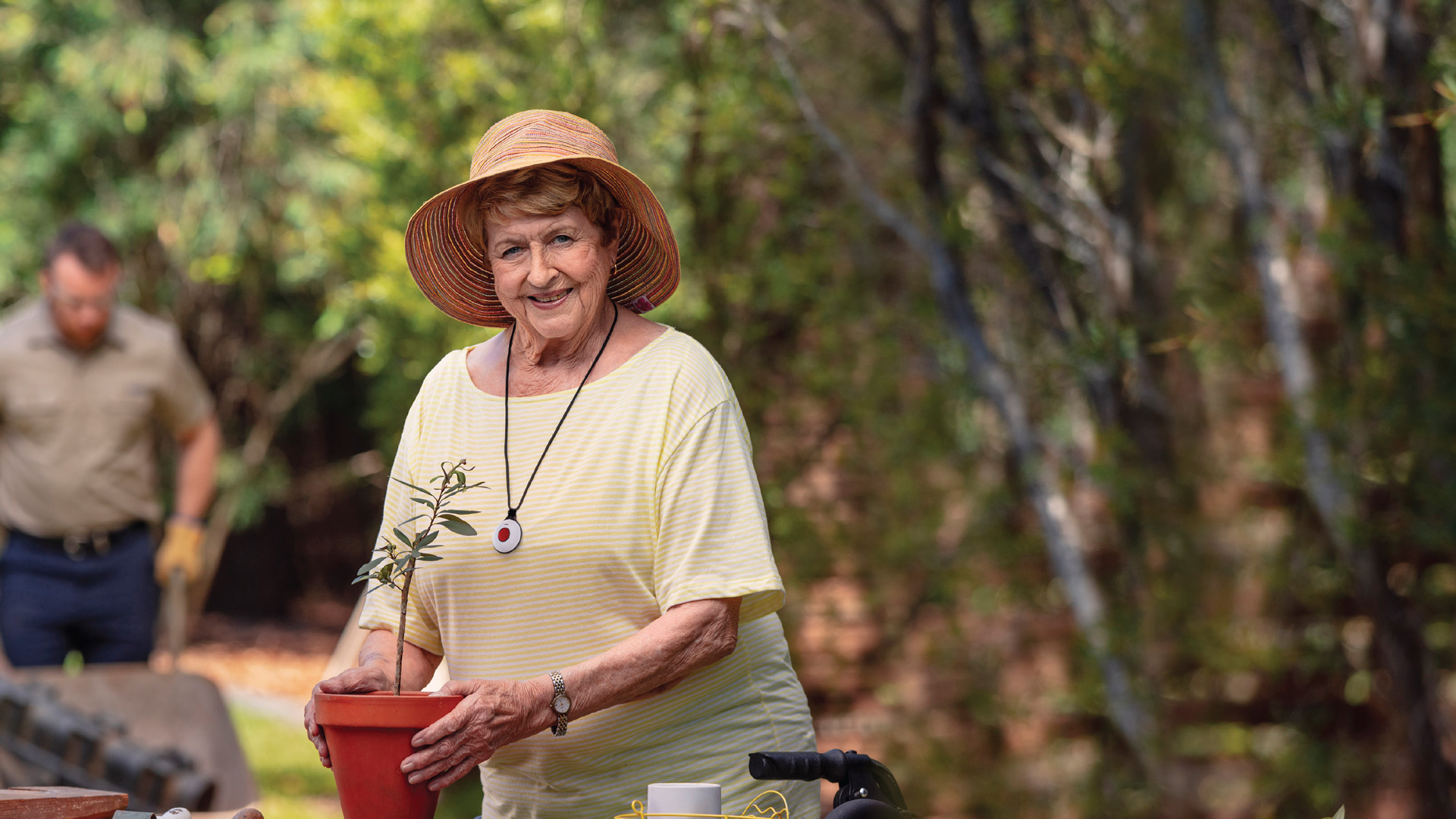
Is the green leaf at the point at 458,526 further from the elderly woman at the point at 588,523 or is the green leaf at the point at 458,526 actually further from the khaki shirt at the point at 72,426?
the khaki shirt at the point at 72,426

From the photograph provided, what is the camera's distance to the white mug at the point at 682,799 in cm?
175

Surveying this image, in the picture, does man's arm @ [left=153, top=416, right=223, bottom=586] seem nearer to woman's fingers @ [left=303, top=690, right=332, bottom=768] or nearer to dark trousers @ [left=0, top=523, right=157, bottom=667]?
dark trousers @ [left=0, top=523, right=157, bottom=667]

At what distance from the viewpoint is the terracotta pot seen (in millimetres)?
1735

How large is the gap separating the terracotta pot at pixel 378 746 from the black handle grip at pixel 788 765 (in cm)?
40

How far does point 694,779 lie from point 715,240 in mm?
4619

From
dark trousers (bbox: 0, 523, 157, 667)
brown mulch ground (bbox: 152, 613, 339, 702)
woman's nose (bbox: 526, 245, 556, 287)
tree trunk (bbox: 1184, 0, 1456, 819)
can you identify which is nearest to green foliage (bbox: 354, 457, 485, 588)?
woman's nose (bbox: 526, 245, 556, 287)

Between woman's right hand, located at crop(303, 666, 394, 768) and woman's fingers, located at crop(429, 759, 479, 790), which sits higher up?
woman's right hand, located at crop(303, 666, 394, 768)

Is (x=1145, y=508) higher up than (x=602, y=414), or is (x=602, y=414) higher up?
(x=602, y=414)

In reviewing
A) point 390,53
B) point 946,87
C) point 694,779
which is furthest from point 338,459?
point 694,779

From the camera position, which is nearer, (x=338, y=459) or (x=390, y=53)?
(x=390, y=53)

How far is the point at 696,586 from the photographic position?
74.2 inches

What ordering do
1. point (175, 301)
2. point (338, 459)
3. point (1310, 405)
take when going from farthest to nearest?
point (338, 459) → point (175, 301) → point (1310, 405)

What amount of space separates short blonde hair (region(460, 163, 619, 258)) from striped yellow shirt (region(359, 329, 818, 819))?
21 cm

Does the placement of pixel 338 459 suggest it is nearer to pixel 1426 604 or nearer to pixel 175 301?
pixel 175 301
